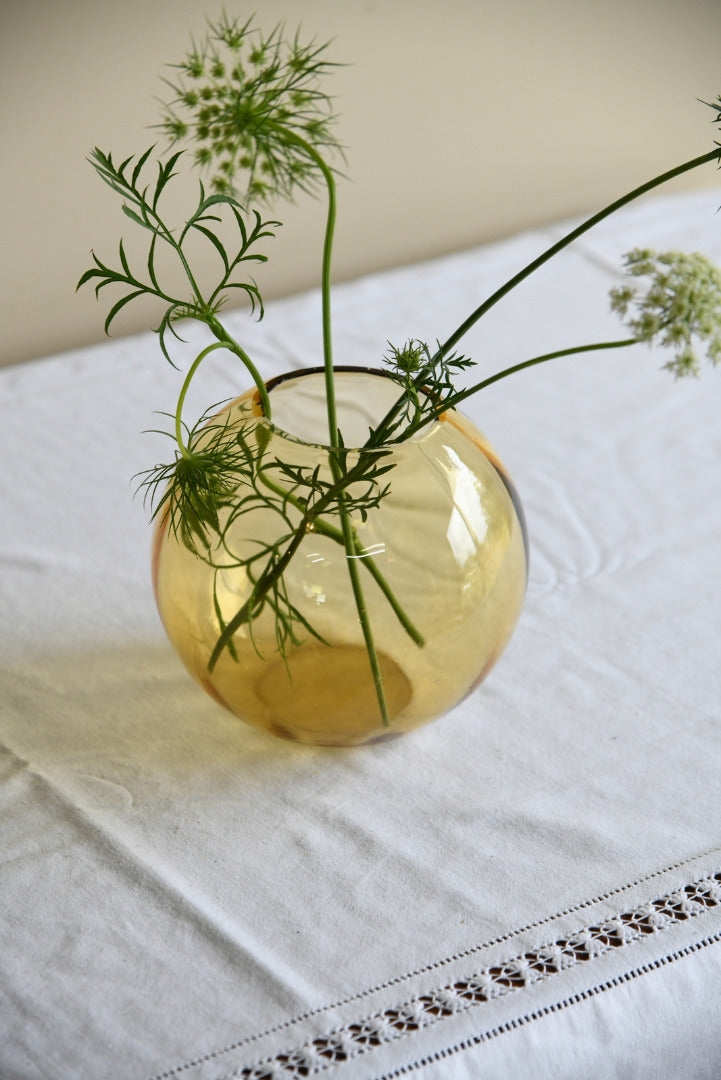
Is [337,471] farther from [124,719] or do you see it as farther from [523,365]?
[124,719]

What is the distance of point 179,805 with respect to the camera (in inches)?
25.6

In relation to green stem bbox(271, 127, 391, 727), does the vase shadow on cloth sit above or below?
below

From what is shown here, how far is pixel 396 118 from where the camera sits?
131 centimetres

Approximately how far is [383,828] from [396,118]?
3.09ft

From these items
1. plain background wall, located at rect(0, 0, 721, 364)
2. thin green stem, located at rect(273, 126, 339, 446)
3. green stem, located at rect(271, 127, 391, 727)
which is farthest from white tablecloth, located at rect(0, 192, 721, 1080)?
plain background wall, located at rect(0, 0, 721, 364)

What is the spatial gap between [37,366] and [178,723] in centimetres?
49

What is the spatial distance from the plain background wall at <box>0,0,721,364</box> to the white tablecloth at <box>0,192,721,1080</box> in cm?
33

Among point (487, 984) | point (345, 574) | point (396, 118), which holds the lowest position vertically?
point (487, 984)

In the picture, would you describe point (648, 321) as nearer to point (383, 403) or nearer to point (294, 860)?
point (383, 403)

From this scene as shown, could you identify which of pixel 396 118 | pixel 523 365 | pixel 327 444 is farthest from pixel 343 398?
pixel 396 118

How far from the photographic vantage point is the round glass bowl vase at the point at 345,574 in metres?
0.58

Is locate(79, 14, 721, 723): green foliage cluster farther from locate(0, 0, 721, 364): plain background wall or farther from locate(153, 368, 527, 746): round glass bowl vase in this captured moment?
locate(0, 0, 721, 364): plain background wall

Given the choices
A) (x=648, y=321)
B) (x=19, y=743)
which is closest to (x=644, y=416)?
(x=648, y=321)

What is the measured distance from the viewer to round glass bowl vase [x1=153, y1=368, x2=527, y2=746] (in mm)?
583
